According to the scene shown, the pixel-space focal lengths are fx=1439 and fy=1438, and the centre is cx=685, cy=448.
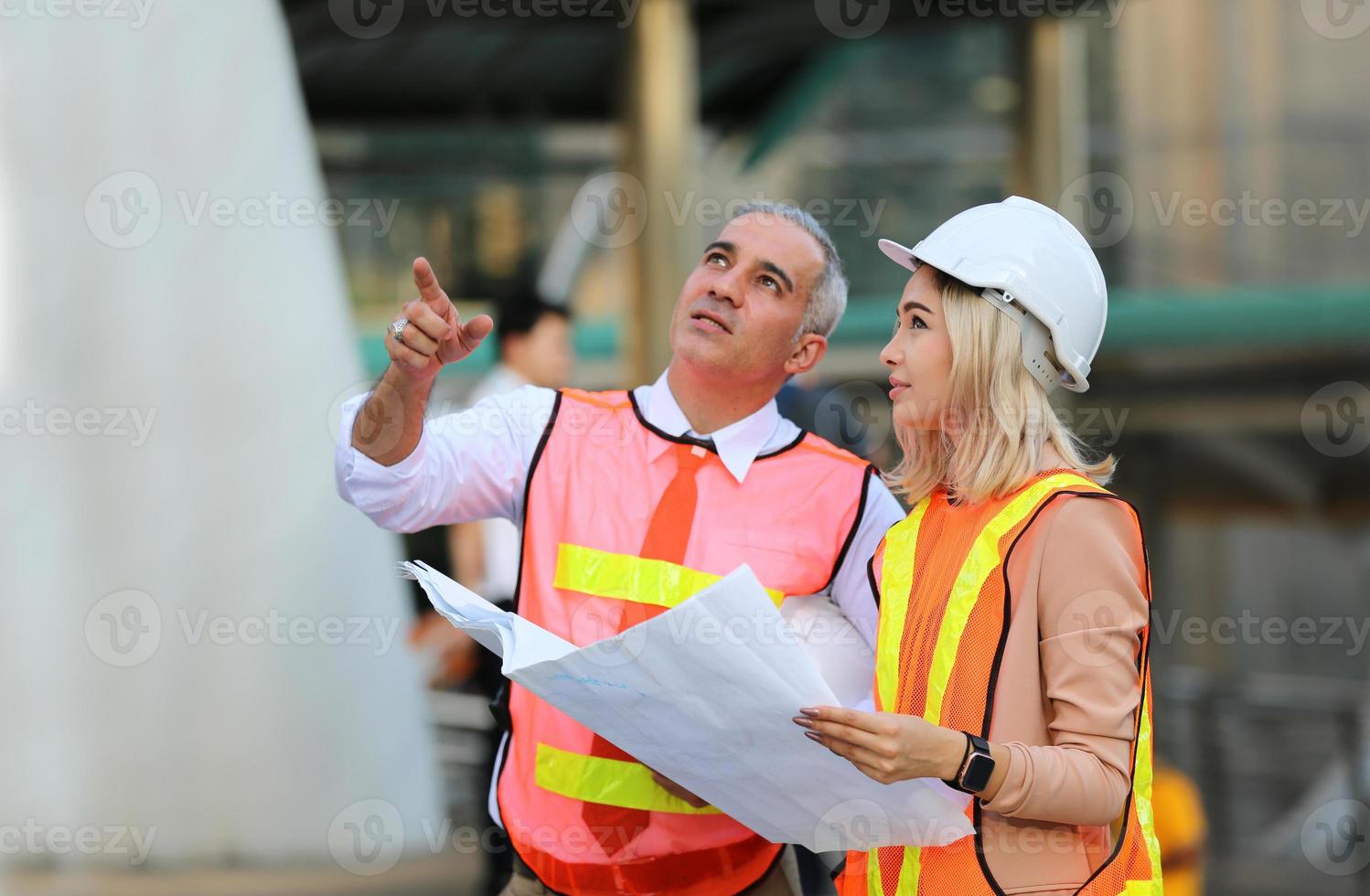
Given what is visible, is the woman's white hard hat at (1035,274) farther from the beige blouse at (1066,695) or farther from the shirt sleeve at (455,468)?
the shirt sleeve at (455,468)

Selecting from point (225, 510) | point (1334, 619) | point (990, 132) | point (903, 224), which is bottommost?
point (1334, 619)

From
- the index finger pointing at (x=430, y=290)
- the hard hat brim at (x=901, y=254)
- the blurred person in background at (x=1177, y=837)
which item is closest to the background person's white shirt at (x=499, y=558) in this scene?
the index finger pointing at (x=430, y=290)

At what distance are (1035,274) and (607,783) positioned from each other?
100 cm

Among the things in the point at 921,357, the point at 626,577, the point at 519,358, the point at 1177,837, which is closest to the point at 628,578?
the point at 626,577

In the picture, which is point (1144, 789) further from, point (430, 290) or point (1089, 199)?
point (1089, 199)

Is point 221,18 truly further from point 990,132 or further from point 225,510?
point 990,132

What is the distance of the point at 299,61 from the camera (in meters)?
9.08

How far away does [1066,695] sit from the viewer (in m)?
1.73

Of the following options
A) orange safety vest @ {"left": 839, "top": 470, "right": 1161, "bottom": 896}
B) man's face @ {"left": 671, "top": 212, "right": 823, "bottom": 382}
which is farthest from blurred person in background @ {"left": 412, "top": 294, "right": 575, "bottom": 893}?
orange safety vest @ {"left": 839, "top": 470, "right": 1161, "bottom": 896}

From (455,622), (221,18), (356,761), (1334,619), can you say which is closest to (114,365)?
(221,18)

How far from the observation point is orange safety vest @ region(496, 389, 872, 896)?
2217mm

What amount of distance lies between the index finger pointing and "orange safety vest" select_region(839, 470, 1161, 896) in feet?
2.50

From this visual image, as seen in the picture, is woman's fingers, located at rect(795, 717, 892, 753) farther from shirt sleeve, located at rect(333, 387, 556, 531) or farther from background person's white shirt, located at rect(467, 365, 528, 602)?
background person's white shirt, located at rect(467, 365, 528, 602)

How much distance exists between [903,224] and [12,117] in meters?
6.55
